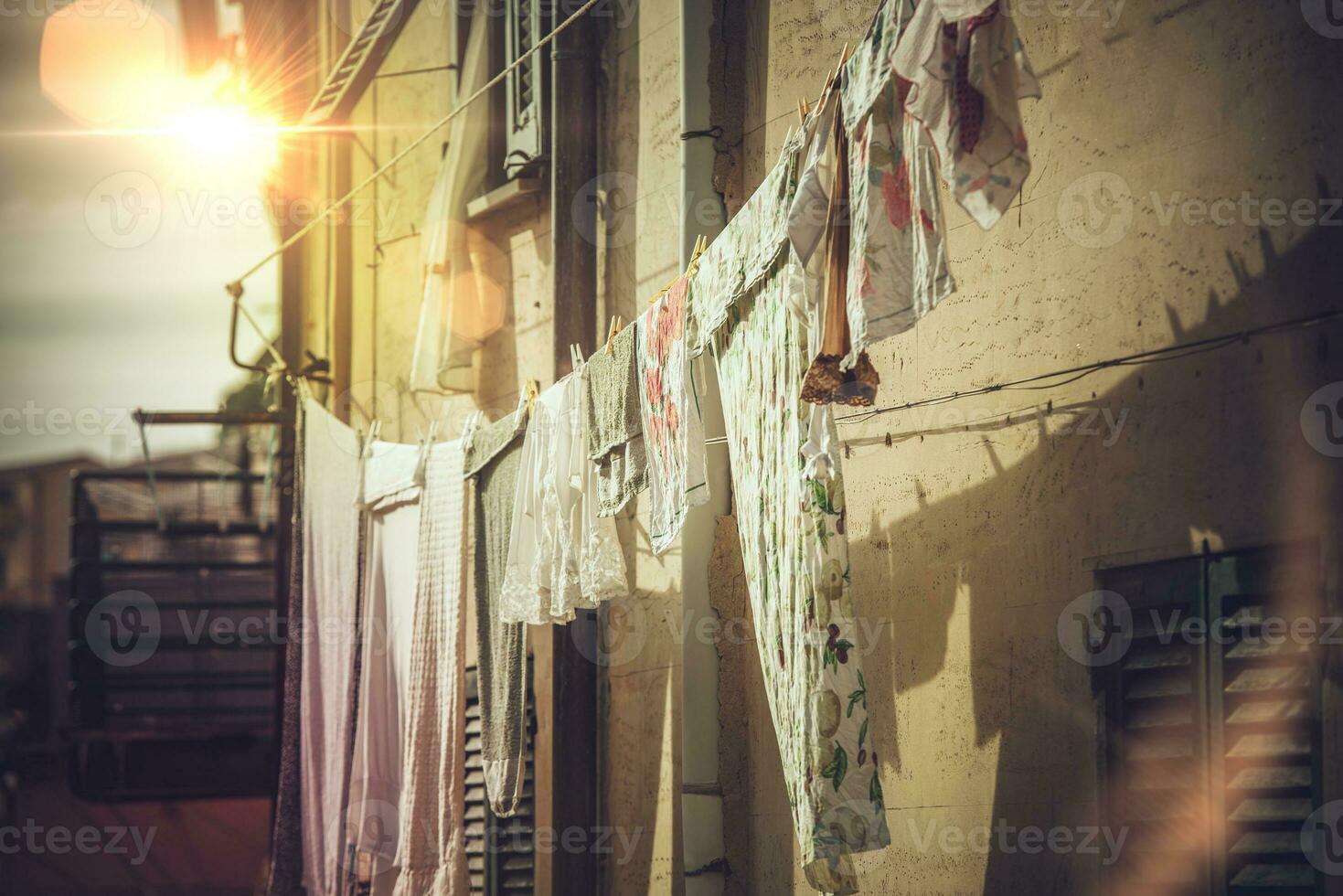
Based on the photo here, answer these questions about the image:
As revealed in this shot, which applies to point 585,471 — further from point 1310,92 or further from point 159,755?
point 159,755

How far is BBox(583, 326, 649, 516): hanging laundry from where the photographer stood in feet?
15.9

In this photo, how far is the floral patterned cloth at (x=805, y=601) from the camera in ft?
11.6

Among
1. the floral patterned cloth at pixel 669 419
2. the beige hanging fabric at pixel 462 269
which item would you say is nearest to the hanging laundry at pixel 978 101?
the floral patterned cloth at pixel 669 419

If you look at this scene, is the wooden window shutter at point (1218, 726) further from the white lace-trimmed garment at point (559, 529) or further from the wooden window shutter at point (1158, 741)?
the white lace-trimmed garment at point (559, 529)

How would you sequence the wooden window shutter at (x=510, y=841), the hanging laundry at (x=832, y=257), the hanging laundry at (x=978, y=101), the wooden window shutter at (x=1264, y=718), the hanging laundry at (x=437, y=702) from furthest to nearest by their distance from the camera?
the wooden window shutter at (x=510, y=841) < the hanging laundry at (x=437, y=702) < the hanging laundry at (x=832, y=257) < the wooden window shutter at (x=1264, y=718) < the hanging laundry at (x=978, y=101)

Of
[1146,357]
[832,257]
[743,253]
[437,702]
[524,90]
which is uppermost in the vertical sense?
[524,90]

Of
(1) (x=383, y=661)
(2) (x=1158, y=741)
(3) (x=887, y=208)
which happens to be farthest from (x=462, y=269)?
(2) (x=1158, y=741)

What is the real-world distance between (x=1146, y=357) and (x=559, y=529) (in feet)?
7.79

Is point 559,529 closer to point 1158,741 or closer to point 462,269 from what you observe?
point 1158,741

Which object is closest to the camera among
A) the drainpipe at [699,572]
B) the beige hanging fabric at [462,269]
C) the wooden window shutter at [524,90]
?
the drainpipe at [699,572]

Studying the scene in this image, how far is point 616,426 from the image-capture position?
16.1ft

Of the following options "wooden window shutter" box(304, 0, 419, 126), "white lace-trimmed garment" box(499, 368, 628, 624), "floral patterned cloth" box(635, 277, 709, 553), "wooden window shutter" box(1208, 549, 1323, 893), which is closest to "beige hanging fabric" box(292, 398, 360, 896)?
"white lace-trimmed garment" box(499, 368, 628, 624)

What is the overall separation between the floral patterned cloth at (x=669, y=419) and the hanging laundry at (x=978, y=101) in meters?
1.63

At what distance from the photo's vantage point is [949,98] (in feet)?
9.40
